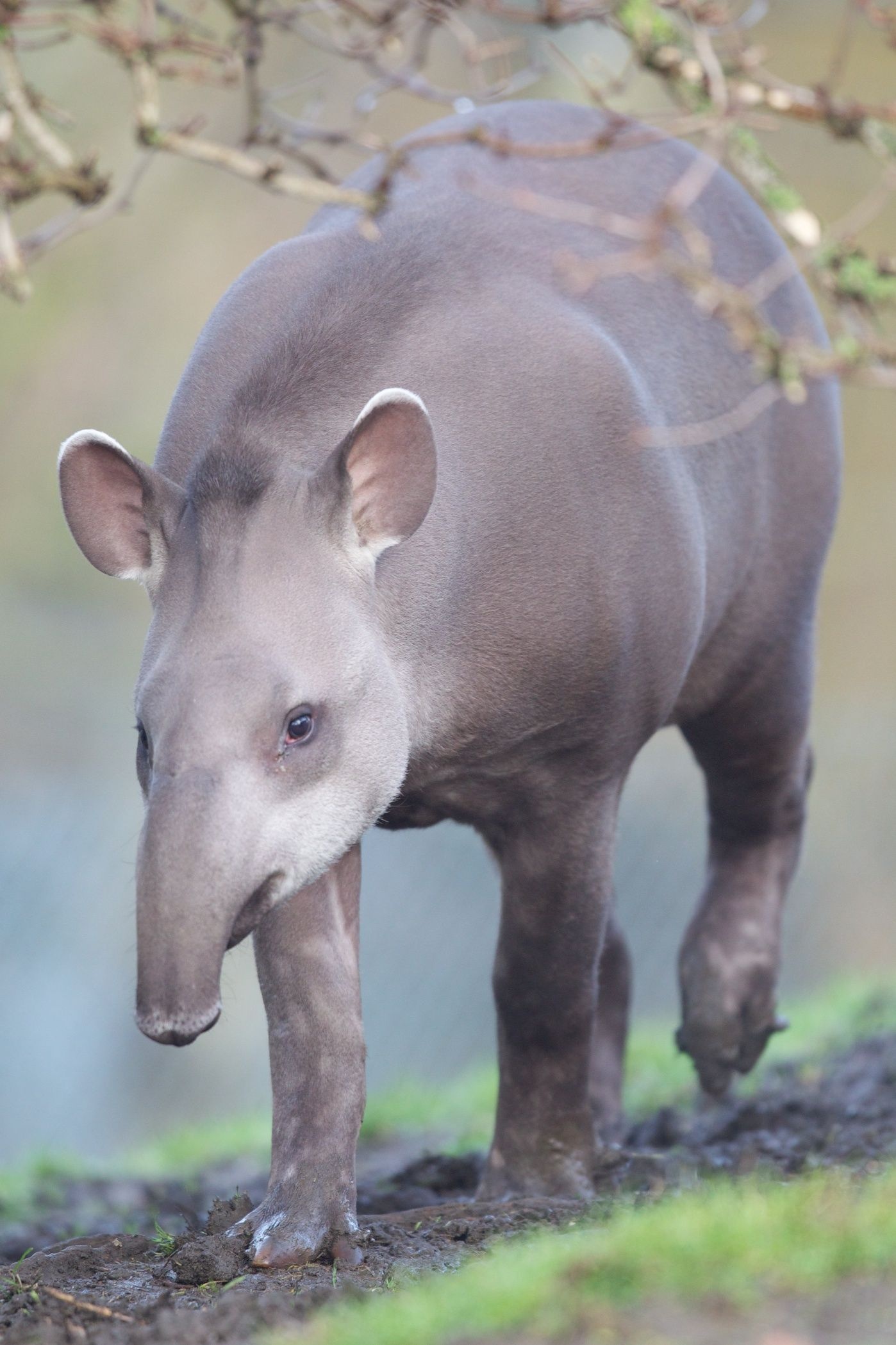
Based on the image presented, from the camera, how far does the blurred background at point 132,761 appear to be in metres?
12.5

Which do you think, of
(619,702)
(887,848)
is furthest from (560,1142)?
(887,848)

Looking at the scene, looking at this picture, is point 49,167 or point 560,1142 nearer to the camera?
point 49,167

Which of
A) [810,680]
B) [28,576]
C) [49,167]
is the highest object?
[49,167]

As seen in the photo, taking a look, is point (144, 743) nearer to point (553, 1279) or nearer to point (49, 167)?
point (49, 167)

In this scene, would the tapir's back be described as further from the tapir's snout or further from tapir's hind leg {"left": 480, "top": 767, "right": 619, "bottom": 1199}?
the tapir's snout

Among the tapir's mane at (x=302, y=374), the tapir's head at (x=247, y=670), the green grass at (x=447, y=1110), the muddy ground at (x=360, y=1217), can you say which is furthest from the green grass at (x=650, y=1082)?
the tapir's mane at (x=302, y=374)

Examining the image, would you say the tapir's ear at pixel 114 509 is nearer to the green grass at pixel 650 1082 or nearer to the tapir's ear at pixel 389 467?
the tapir's ear at pixel 389 467

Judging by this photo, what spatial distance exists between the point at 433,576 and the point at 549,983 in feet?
4.01

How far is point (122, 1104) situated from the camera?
13.5 meters

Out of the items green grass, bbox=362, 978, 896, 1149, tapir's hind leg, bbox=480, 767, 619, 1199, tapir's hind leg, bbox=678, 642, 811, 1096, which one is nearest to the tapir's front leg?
tapir's hind leg, bbox=480, 767, 619, 1199

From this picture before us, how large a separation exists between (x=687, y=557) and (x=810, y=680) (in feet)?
4.72

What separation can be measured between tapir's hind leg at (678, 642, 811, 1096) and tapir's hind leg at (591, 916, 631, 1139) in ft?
0.64

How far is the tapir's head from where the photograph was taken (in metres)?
3.48

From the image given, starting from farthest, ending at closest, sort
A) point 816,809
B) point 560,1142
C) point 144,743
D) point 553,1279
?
point 816,809 < point 560,1142 < point 144,743 < point 553,1279
